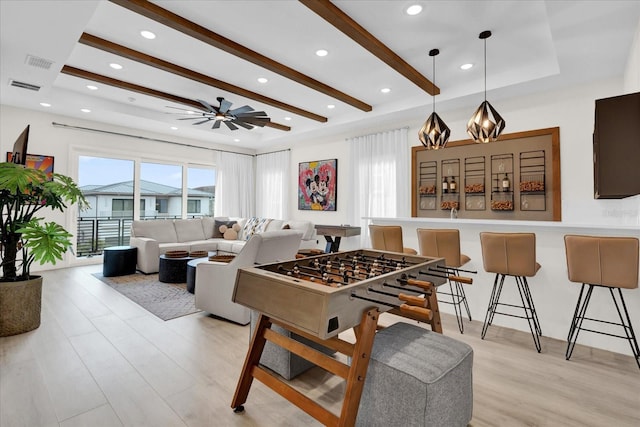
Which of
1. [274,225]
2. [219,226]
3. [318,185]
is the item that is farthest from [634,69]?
[219,226]

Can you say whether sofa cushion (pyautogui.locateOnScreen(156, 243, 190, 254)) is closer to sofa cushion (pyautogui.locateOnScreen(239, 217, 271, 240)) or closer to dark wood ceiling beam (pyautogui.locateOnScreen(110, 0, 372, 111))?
sofa cushion (pyautogui.locateOnScreen(239, 217, 271, 240))

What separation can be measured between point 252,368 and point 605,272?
2.55m

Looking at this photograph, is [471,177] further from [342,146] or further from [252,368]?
[252,368]

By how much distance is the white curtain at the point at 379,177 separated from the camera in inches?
209

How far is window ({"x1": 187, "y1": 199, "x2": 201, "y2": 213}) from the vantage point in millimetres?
7254

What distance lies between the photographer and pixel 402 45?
3256 mm

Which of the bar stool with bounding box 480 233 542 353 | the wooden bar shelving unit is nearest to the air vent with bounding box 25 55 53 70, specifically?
the bar stool with bounding box 480 233 542 353

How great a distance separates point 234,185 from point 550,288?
21.7 ft

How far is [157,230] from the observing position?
5820mm

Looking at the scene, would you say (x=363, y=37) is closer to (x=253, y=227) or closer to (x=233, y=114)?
(x=233, y=114)

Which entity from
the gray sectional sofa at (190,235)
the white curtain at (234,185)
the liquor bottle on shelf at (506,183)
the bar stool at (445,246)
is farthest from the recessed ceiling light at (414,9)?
the white curtain at (234,185)

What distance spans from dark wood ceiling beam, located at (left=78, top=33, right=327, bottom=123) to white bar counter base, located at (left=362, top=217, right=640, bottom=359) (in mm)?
3060

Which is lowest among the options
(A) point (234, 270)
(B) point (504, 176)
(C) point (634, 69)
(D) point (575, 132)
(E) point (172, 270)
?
(E) point (172, 270)

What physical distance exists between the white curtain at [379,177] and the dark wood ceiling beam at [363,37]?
4.59 ft
